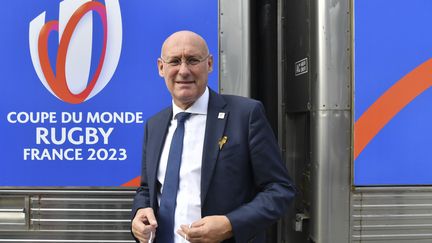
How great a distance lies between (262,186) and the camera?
133 centimetres

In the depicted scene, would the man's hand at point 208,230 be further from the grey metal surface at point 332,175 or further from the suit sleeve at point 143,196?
the grey metal surface at point 332,175

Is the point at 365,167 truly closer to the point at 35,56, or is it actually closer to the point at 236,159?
the point at 236,159

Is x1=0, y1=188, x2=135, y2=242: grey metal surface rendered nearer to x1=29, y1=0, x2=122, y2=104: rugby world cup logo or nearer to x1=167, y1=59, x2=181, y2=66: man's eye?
x1=29, y1=0, x2=122, y2=104: rugby world cup logo

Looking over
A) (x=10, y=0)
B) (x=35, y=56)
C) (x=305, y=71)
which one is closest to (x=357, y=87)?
(x=305, y=71)

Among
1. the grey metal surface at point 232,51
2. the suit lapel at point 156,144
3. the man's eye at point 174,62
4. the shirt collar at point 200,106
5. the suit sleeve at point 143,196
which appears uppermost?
the grey metal surface at point 232,51

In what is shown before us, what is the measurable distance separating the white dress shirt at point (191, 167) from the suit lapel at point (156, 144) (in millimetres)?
21

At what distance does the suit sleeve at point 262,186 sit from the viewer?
122 centimetres

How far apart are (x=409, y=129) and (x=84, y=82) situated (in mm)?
1578

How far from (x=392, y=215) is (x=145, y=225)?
1.25 m

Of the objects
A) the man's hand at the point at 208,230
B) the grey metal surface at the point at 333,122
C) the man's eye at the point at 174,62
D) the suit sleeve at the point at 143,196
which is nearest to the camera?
the man's hand at the point at 208,230

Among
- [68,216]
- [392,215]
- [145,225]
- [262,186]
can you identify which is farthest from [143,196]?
[392,215]

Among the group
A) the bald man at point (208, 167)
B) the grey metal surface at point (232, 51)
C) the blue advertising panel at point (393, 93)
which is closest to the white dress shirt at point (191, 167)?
the bald man at point (208, 167)

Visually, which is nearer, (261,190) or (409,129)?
(261,190)

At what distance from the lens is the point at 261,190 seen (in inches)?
53.2
